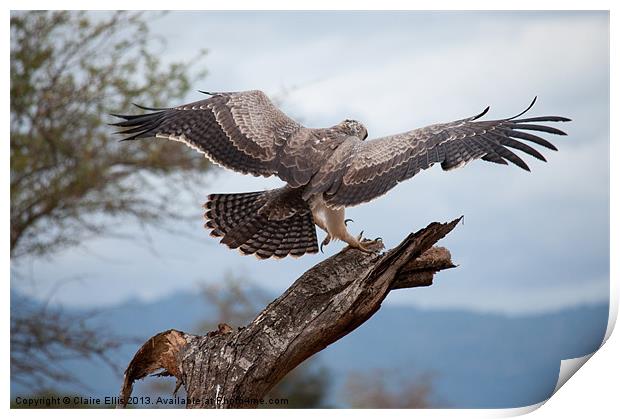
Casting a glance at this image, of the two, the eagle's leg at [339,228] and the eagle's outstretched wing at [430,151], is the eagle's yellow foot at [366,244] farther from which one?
the eagle's outstretched wing at [430,151]

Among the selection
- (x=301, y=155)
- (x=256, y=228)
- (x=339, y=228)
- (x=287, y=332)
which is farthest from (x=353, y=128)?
(x=287, y=332)

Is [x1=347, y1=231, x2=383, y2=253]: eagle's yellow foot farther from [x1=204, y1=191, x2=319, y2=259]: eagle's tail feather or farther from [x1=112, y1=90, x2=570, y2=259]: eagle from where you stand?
[x1=204, y1=191, x2=319, y2=259]: eagle's tail feather

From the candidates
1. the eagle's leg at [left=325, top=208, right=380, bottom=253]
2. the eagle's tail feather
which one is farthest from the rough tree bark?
the eagle's tail feather

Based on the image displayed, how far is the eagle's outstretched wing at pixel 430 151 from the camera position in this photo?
424 cm

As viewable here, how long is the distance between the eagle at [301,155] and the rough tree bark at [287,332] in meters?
0.35

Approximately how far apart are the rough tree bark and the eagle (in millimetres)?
348

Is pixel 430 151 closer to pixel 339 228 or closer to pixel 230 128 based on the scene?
pixel 339 228

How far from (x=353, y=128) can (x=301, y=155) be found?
0.47 m

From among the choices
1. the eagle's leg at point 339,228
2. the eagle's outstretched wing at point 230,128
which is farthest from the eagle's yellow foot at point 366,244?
the eagle's outstretched wing at point 230,128

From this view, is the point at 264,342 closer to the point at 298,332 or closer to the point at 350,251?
the point at 298,332

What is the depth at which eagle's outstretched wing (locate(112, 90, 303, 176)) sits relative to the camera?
4.65 metres

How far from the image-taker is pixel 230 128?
474 cm

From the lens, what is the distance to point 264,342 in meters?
4.20

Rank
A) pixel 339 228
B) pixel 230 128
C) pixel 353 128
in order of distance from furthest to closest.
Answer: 1. pixel 353 128
2. pixel 230 128
3. pixel 339 228
